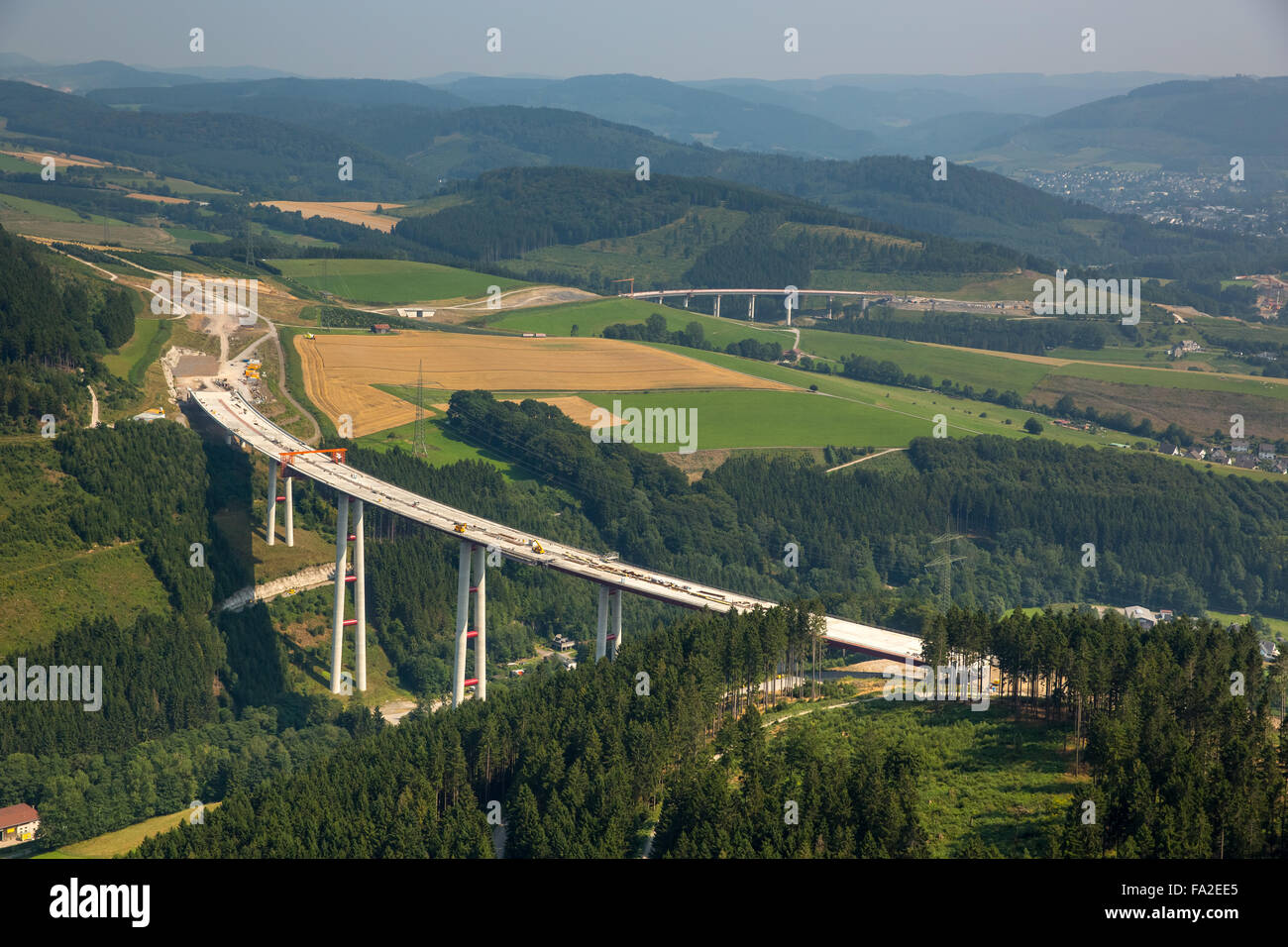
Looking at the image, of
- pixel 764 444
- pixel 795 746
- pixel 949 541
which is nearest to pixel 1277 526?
pixel 949 541

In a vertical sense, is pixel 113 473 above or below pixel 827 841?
above

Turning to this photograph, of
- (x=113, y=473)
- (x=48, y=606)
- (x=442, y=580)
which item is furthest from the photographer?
(x=442, y=580)

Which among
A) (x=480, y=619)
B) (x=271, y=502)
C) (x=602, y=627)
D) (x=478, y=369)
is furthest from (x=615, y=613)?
(x=478, y=369)

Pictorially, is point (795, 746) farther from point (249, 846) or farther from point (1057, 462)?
point (1057, 462)

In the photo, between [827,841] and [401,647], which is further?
[401,647]

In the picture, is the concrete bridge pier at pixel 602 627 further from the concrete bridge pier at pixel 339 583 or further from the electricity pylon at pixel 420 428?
the electricity pylon at pixel 420 428

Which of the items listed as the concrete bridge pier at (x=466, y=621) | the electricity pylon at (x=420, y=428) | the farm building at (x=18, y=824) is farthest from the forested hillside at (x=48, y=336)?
the farm building at (x=18, y=824)

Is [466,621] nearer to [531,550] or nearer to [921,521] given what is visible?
[531,550]
